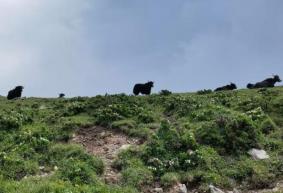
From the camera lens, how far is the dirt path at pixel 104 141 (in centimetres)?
2312

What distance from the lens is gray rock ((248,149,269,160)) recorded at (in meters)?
23.1

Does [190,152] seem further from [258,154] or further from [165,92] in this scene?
[165,92]

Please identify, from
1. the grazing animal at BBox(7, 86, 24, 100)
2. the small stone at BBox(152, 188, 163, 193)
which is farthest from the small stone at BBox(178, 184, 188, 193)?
the grazing animal at BBox(7, 86, 24, 100)

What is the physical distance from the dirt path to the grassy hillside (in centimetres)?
29

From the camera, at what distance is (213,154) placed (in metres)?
22.9

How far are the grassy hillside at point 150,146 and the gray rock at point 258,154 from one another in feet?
0.73

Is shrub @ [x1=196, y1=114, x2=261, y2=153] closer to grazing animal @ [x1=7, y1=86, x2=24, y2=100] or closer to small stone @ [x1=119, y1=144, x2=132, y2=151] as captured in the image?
small stone @ [x1=119, y1=144, x2=132, y2=151]

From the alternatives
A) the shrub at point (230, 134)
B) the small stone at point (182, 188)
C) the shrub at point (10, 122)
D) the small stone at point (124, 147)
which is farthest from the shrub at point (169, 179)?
the shrub at point (10, 122)

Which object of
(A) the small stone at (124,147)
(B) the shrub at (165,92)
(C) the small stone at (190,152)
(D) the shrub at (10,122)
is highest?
(B) the shrub at (165,92)

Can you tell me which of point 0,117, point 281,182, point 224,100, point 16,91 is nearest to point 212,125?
point 281,182

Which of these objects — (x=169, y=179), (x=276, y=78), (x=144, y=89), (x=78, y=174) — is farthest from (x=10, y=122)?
(x=276, y=78)

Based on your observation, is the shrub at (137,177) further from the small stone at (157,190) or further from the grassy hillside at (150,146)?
the small stone at (157,190)

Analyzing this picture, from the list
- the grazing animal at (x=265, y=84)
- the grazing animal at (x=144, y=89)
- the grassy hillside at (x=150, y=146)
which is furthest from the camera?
the grazing animal at (x=144, y=89)

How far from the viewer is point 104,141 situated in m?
24.7
